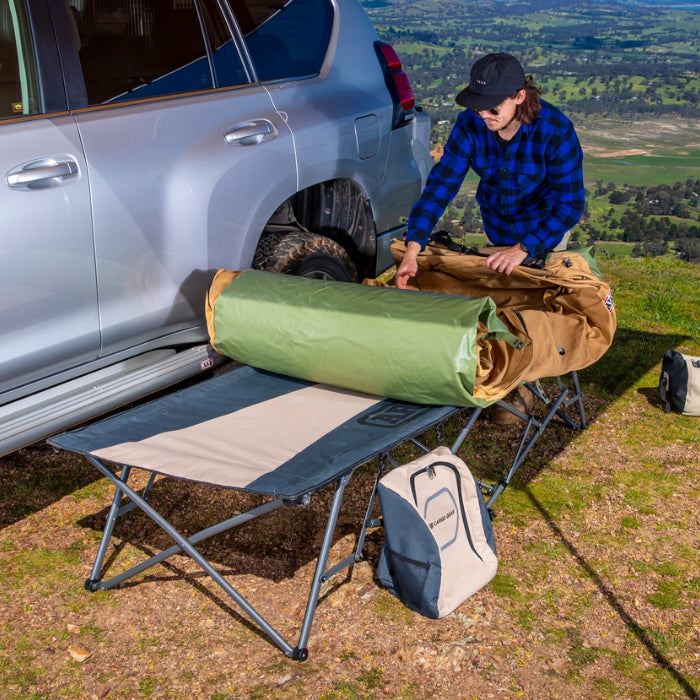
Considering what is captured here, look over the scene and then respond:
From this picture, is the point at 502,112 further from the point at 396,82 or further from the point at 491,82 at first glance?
the point at 396,82

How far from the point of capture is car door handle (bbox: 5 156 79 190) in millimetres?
2455

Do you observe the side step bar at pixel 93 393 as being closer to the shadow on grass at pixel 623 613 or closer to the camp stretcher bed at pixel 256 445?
the camp stretcher bed at pixel 256 445

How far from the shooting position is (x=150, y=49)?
305 cm

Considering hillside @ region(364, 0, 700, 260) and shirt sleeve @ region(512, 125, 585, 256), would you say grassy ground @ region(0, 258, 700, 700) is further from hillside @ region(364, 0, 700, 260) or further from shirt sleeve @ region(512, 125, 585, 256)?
hillside @ region(364, 0, 700, 260)

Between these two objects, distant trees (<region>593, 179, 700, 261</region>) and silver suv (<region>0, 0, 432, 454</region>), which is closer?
silver suv (<region>0, 0, 432, 454</region>)

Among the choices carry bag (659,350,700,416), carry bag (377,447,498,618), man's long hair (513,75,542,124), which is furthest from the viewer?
carry bag (659,350,700,416)

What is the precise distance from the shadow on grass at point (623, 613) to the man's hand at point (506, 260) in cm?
93

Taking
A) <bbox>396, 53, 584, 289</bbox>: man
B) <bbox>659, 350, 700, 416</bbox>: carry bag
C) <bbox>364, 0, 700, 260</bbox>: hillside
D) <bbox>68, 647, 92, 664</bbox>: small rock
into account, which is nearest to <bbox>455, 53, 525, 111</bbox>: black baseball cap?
<bbox>396, 53, 584, 289</bbox>: man

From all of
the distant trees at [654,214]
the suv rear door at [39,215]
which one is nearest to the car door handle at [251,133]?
the suv rear door at [39,215]

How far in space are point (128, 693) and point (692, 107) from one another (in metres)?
76.2

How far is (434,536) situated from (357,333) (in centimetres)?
70

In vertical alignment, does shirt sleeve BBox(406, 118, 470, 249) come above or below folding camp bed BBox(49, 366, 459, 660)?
above

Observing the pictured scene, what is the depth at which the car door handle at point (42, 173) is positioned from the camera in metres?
2.46

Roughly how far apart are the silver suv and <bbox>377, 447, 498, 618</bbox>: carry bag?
1079mm
